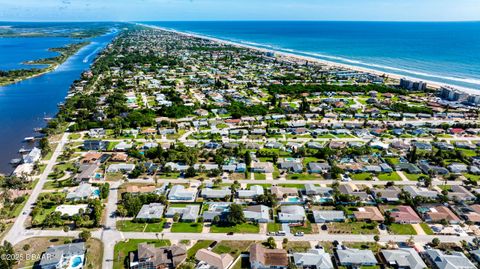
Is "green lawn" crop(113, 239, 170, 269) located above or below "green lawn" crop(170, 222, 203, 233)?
below

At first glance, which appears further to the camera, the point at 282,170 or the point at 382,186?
the point at 282,170

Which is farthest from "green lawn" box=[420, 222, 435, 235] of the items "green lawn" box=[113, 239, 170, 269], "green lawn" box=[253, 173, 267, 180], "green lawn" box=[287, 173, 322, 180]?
"green lawn" box=[113, 239, 170, 269]

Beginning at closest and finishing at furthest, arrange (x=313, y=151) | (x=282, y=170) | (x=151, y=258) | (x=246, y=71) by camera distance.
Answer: (x=151, y=258) → (x=282, y=170) → (x=313, y=151) → (x=246, y=71)

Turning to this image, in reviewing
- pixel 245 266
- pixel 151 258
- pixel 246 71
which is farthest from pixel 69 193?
pixel 246 71

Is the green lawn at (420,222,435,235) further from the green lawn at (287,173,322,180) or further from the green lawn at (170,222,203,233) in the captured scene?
the green lawn at (170,222,203,233)

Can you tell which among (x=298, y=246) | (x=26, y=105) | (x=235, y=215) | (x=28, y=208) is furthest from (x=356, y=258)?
(x=26, y=105)

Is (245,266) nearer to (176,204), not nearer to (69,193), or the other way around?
(176,204)

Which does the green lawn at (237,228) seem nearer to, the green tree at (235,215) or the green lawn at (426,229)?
the green tree at (235,215)
